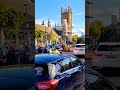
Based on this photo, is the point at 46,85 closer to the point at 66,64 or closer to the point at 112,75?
the point at 66,64

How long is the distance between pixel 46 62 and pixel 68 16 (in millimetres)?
500

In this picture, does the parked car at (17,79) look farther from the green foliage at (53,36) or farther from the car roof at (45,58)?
the green foliage at (53,36)

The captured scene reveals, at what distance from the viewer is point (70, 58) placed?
3277mm

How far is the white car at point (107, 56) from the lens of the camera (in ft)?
15.5

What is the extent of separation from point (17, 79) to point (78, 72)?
0.68m

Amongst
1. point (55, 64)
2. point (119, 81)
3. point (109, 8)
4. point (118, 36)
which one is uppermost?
point (109, 8)

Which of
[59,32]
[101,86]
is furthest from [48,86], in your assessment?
[101,86]

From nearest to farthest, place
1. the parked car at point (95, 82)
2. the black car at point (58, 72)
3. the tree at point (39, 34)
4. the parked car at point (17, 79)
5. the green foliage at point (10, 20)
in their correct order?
1. the parked car at point (17, 79)
2. the tree at point (39, 34)
3. the black car at point (58, 72)
4. the parked car at point (95, 82)
5. the green foliage at point (10, 20)

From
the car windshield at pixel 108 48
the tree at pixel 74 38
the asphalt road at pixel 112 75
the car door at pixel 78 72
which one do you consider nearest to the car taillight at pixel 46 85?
the car door at pixel 78 72

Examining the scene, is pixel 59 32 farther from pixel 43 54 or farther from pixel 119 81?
pixel 119 81

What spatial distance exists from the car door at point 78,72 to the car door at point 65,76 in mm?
49

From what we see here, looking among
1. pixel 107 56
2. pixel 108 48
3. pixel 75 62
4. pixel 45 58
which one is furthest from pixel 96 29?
pixel 45 58

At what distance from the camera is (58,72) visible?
3156 millimetres

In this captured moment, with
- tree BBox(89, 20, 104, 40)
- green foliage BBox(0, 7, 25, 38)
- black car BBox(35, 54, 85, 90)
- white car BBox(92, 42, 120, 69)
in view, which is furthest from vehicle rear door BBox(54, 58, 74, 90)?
green foliage BBox(0, 7, 25, 38)
